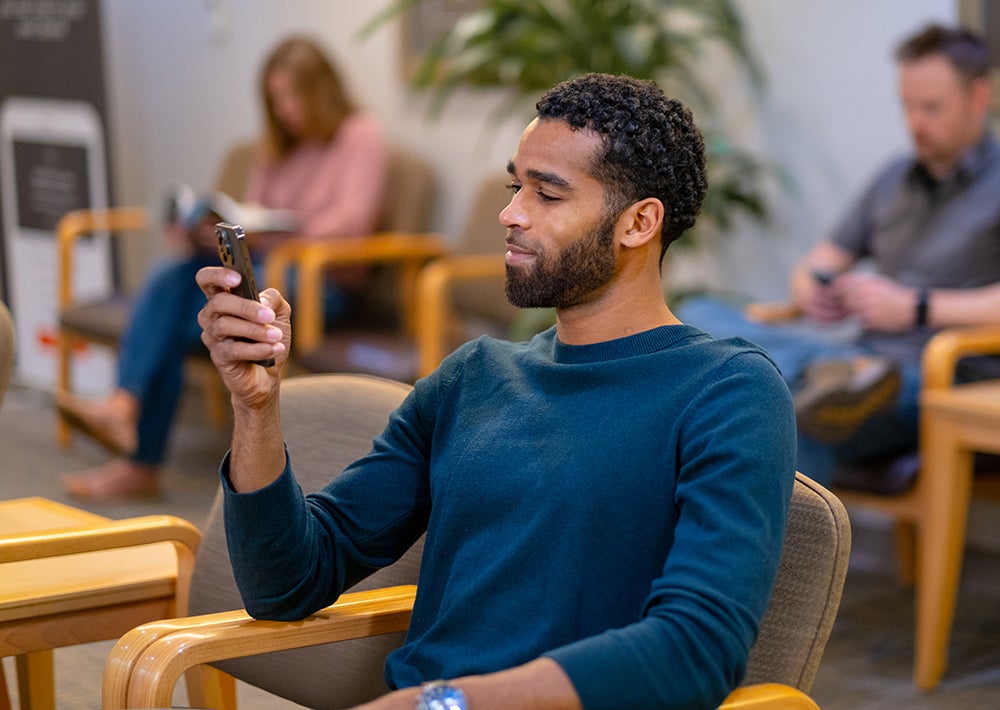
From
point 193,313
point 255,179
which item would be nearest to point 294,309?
point 193,313

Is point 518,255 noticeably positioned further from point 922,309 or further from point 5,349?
point 922,309

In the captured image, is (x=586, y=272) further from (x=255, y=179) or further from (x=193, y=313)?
(x=255, y=179)

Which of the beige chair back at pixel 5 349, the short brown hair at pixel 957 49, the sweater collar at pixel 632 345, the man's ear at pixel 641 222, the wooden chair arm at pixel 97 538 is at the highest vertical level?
→ the short brown hair at pixel 957 49

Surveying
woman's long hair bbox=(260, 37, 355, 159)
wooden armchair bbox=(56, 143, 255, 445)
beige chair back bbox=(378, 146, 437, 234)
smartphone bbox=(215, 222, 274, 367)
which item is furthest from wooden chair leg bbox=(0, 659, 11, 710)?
woman's long hair bbox=(260, 37, 355, 159)

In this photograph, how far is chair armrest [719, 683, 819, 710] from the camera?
124 centimetres

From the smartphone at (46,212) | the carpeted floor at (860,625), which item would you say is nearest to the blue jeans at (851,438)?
the carpeted floor at (860,625)

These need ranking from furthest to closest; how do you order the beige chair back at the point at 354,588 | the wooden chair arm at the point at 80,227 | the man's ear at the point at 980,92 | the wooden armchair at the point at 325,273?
the wooden chair arm at the point at 80,227
the wooden armchair at the point at 325,273
the man's ear at the point at 980,92
the beige chair back at the point at 354,588

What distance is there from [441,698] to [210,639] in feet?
1.08

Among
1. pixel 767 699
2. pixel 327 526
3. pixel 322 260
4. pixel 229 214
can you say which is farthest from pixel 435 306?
pixel 767 699

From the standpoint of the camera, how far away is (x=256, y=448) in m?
1.34

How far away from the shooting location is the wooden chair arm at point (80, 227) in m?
4.62

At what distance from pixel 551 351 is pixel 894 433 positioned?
147 centimetres

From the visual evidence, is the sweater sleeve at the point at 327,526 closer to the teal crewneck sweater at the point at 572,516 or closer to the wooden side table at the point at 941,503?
the teal crewneck sweater at the point at 572,516

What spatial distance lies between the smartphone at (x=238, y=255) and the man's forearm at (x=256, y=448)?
0.12 meters
